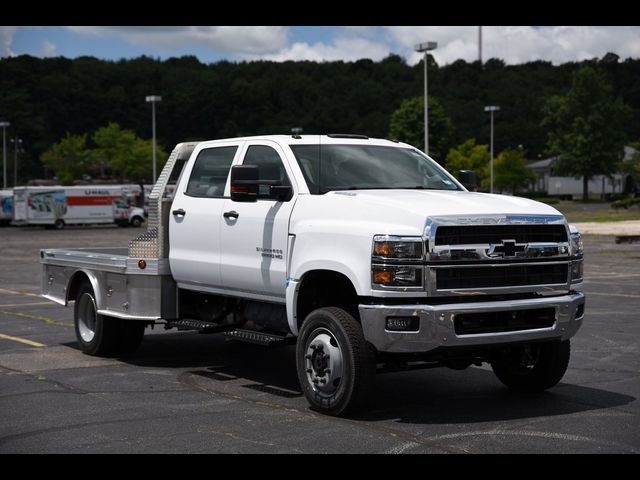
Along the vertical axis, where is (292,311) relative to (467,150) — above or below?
below

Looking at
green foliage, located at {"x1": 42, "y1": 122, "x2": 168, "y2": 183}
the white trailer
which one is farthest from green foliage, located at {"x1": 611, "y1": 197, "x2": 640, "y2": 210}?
green foliage, located at {"x1": 42, "y1": 122, "x2": 168, "y2": 183}

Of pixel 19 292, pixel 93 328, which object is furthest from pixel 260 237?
pixel 19 292

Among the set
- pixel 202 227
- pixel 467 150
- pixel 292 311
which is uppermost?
pixel 467 150

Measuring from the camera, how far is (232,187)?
29.6 feet

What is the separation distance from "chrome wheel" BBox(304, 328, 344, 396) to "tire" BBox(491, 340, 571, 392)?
1.71m

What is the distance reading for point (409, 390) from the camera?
9.18m

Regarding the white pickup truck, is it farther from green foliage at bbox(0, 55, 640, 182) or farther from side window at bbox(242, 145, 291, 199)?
green foliage at bbox(0, 55, 640, 182)

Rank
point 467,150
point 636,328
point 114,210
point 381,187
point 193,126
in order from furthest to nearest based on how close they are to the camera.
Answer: point 193,126
point 467,150
point 114,210
point 636,328
point 381,187

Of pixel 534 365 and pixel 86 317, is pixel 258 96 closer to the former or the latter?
pixel 86 317
